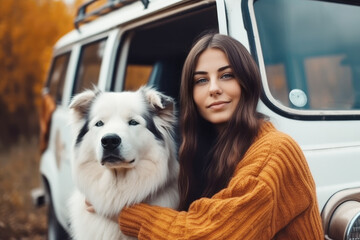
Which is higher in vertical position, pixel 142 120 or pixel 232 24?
pixel 232 24

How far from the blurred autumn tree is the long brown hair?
11.5 meters

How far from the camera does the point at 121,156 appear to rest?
2.32 m

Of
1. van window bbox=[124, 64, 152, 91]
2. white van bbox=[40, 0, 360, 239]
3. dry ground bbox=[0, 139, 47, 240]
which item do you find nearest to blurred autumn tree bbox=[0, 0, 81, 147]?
dry ground bbox=[0, 139, 47, 240]

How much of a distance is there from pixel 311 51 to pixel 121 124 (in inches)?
57.0

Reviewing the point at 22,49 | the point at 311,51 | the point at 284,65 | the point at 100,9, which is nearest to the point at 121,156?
the point at 284,65

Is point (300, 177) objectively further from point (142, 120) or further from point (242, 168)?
point (142, 120)

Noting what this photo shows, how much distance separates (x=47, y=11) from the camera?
13516 millimetres

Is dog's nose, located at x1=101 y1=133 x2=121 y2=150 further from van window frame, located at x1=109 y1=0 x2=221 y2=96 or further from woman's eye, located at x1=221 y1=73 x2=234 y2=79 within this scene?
van window frame, located at x1=109 y1=0 x2=221 y2=96

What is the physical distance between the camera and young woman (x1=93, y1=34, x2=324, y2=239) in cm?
171

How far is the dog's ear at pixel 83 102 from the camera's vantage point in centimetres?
260

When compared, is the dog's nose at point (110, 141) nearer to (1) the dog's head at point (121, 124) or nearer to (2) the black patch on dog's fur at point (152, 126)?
(1) the dog's head at point (121, 124)

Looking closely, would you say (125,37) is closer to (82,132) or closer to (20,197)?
(82,132)

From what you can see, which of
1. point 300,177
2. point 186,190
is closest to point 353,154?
point 300,177

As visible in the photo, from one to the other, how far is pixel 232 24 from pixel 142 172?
1060 millimetres
